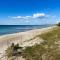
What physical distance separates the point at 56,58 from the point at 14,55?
86.1 inches

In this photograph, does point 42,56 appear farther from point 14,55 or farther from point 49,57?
point 14,55

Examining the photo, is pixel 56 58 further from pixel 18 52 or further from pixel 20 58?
pixel 18 52

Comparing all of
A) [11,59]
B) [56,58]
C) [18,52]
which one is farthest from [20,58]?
[56,58]

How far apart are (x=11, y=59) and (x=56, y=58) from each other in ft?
6.41

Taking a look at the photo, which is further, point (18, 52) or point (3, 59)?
point (18, 52)

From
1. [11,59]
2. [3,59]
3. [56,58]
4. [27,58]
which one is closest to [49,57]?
[56,58]

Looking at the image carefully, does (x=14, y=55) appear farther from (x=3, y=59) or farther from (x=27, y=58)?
(x=27, y=58)

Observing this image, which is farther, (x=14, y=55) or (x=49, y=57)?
(x=14, y=55)

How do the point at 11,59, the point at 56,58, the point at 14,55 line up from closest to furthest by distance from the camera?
the point at 56,58, the point at 11,59, the point at 14,55

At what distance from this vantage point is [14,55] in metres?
7.89

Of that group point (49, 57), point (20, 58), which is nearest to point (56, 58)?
point (49, 57)

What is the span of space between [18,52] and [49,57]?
2090mm

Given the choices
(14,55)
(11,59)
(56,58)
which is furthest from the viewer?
(14,55)

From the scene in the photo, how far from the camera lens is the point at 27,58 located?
7.01 meters
